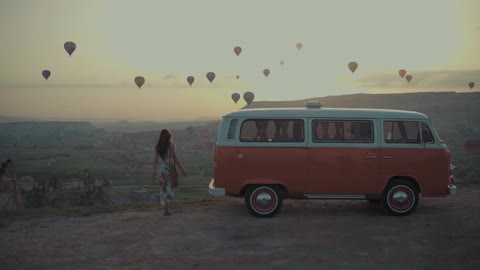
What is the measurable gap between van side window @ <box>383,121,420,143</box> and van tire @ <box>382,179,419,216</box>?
96 centimetres

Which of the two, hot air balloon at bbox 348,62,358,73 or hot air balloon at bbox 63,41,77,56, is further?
hot air balloon at bbox 348,62,358,73

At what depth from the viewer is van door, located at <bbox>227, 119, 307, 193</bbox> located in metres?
10.4

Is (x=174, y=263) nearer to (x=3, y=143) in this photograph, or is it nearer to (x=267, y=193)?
(x=267, y=193)

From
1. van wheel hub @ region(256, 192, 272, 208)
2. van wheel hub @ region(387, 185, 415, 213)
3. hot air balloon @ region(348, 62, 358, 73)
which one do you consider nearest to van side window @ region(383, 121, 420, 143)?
van wheel hub @ region(387, 185, 415, 213)

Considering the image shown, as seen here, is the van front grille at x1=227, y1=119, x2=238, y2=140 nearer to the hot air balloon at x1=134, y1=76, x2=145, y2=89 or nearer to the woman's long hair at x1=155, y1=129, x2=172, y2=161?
the woman's long hair at x1=155, y1=129, x2=172, y2=161

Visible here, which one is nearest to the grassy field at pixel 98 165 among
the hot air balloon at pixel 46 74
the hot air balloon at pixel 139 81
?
the hot air balloon at pixel 46 74

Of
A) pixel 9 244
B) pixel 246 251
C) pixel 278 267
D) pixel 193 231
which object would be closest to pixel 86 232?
pixel 9 244

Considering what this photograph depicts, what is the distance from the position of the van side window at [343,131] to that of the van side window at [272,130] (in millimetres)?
384

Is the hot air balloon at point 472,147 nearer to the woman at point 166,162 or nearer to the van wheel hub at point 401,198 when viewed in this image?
the van wheel hub at point 401,198

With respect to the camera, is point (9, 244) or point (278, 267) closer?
point (278, 267)

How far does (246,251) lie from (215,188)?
2.50m

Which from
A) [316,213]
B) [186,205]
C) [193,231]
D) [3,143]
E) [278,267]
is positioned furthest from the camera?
[3,143]

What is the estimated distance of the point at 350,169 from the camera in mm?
10531

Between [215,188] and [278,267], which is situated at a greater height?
[215,188]
